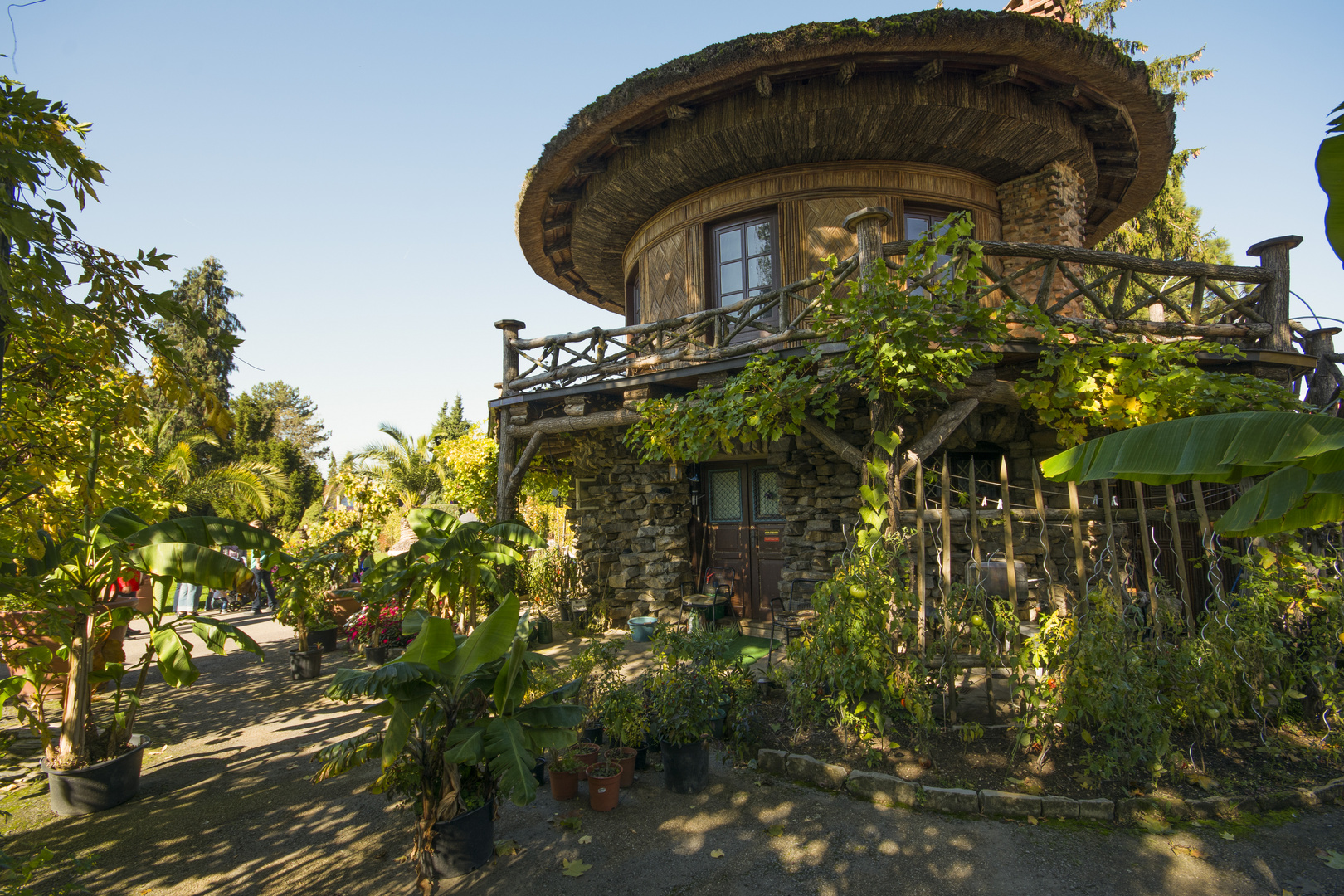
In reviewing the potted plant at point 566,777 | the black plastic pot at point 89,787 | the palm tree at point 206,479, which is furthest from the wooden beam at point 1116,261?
the palm tree at point 206,479

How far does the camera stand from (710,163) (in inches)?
382

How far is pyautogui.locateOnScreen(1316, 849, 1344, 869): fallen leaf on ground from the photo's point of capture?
3.61 meters

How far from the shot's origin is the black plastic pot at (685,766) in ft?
15.6

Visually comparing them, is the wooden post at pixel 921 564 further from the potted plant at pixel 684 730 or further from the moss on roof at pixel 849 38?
the moss on roof at pixel 849 38

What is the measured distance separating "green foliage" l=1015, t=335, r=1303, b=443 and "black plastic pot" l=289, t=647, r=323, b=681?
28.0 feet

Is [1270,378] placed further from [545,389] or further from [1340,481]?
[545,389]

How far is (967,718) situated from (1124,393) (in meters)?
3.15

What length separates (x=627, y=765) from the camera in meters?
4.88

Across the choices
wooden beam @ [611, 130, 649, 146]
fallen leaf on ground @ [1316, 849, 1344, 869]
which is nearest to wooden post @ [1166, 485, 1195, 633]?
fallen leaf on ground @ [1316, 849, 1344, 869]

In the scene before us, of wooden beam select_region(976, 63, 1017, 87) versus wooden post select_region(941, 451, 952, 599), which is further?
wooden beam select_region(976, 63, 1017, 87)

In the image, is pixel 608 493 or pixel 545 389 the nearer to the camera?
pixel 545 389

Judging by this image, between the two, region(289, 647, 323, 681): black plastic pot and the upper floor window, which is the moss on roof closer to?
the upper floor window

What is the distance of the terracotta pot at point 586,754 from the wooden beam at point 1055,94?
9.11m

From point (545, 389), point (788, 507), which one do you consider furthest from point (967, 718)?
point (545, 389)
